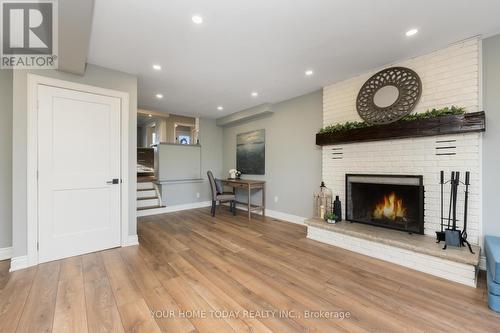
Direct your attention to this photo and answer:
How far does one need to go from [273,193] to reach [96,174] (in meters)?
3.30

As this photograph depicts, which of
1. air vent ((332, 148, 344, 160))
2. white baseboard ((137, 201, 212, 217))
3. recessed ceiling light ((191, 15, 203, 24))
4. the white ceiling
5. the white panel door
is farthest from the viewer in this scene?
white baseboard ((137, 201, 212, 217))

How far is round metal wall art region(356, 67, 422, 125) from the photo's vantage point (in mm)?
2760

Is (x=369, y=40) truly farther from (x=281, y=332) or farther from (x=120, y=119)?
(x=120, y=119)

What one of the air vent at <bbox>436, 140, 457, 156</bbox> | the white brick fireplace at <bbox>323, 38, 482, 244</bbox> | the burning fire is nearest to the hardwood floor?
the burning fire

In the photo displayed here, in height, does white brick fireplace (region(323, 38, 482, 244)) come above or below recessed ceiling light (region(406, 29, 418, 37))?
below

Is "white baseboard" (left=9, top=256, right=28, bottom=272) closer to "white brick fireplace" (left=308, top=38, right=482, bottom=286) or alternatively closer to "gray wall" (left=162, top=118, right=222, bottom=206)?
"gray wall" (left=162, top=118, right=222, bottom=206)

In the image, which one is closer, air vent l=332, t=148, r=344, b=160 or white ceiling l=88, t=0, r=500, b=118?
white ceiling l=88, t=0, r=500, b=118

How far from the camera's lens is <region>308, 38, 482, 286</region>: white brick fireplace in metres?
2.34

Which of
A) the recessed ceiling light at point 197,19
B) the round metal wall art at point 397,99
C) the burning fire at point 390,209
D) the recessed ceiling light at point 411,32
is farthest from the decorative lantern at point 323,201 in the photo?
the recessed ceiling light at point 197,19

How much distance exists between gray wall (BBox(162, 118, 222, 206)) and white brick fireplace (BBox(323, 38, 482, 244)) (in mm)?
3921

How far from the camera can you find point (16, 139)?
2428 mm

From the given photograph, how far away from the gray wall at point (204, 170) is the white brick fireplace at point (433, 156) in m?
3.51

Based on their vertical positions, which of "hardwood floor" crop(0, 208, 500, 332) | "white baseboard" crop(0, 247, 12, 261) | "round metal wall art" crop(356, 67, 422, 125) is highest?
"round metal wall art" crop(356, 67, 422, 125)

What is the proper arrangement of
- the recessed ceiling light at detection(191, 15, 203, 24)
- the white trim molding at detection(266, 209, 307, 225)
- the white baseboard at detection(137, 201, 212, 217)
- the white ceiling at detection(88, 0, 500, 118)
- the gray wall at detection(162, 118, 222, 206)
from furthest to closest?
the gray wall at detection(162, 118, 222, 206) → the white baseboard at detection(137, 201, 212, 217) → the white trim molding at detection(266, 209, 307, 225) → the recessed ceiling light at detection(191, 15, 203, 24) → the white ceiling at detection(88, 0, 500, 118)
